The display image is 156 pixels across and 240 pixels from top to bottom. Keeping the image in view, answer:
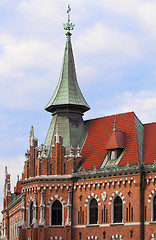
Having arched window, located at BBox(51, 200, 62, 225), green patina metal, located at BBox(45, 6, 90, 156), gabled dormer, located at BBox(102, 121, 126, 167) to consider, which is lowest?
arched window, located at BBox(51, 200, 62, 225)

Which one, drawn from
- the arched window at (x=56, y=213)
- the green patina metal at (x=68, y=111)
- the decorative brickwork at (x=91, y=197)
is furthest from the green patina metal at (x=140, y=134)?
the arched window at (x=56, y=213)

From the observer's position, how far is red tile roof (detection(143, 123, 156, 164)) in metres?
56.3

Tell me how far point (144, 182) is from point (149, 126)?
7.74 m

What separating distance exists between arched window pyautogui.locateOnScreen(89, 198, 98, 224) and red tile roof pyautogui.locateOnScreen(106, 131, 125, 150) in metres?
5.22

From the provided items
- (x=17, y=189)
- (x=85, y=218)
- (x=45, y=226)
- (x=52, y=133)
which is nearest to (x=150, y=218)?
(x=85, y=218)

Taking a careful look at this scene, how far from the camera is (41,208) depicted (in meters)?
59.5

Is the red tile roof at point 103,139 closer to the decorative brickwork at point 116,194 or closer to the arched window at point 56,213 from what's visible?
the decorative brickwork at point 116,194

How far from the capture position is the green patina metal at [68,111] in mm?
63469

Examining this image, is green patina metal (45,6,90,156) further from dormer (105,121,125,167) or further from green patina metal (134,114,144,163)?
green patina metal (134,114,144,163)

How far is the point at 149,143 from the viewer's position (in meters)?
58.5

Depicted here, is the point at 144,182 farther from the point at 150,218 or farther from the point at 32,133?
the point at 32,133

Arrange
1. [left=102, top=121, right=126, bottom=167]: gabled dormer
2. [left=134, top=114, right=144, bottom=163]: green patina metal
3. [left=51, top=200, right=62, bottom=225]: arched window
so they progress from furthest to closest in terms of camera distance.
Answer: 1. [left=51, top=200, right=62, bottom=225]: arched window
2. [left=102, top=121, right=126, bottom=167]: gabled dormer
3. [left=134, top=114, right=144, bottom=163]: green patina metal

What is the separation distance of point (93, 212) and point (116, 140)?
6964 millimetres

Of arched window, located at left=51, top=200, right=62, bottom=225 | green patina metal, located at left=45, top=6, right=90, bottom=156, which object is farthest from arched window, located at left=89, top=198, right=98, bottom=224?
green patina metal, located at left=45, top=6, right=90, bottom=156
